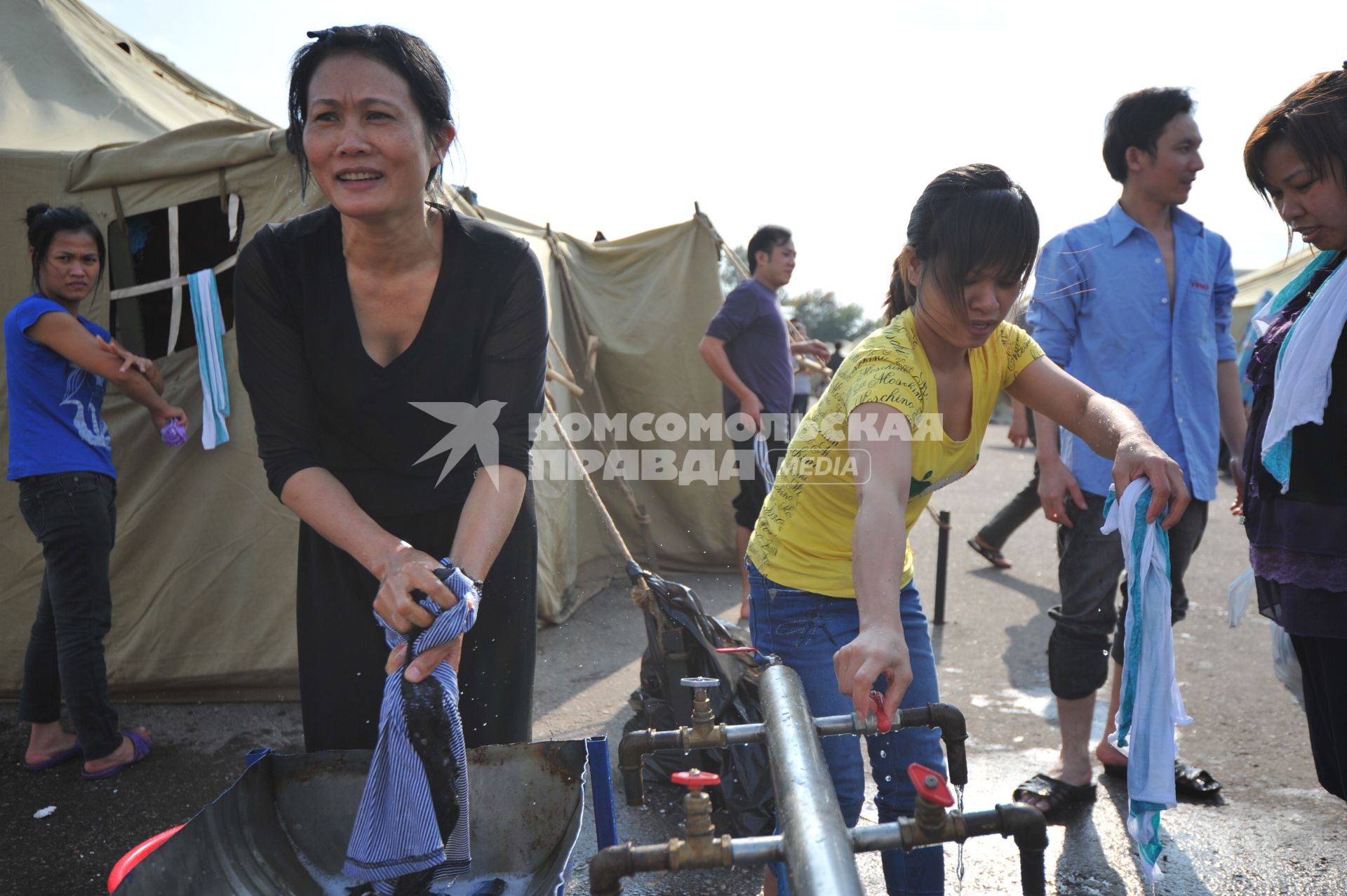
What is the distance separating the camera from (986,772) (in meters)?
3.62

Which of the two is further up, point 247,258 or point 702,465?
point 247,258

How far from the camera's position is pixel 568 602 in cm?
583

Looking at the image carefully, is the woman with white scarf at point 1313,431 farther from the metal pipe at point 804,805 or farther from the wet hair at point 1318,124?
the metal pipe at point 804,805

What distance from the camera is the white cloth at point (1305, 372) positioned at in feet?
6.61

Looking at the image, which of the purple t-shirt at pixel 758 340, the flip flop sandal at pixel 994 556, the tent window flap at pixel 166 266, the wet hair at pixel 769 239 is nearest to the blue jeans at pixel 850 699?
the tent window flap at pixel 166 266

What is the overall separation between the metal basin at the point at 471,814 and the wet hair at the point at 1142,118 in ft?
8.78

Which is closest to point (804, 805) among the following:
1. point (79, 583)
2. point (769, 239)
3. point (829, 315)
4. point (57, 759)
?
point (79, 583)

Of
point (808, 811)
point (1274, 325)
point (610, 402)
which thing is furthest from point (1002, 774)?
point (610, 402)

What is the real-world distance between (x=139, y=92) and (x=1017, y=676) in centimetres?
513

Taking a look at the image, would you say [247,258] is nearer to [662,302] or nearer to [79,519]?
[79,519]

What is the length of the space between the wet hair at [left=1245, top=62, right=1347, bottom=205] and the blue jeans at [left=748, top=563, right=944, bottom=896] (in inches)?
48.6

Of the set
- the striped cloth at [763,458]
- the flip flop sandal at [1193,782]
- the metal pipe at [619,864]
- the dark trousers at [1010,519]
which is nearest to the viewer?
the metal pipe at [619,864]

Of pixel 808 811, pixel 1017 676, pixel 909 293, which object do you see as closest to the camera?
pixel 808 811

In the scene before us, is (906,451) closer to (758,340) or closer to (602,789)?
(602,789)
